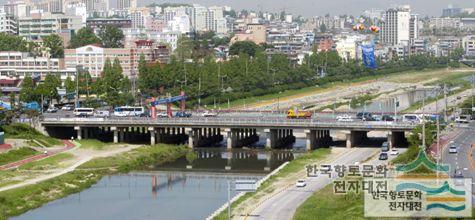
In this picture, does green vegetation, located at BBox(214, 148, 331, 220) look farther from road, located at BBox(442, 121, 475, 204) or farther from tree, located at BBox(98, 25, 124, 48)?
tree, located at BBox(98, 25, 124, 48)

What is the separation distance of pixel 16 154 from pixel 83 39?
79.6 metres

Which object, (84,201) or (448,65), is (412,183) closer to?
(84,201)

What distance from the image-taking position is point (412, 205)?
34.5 meters

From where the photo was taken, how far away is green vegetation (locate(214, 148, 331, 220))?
42925 mm

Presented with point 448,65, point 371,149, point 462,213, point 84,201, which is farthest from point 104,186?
point 448,65

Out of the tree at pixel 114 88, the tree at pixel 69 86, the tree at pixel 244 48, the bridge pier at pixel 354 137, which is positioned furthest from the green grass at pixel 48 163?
the tree at pixel 244 48

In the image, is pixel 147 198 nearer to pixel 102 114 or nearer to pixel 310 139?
pixel 310 139

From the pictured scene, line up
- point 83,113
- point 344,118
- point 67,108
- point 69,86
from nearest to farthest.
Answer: point 344,118
point 83,113
point 67,108
point 69,86

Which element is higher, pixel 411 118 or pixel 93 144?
pixel 411 118

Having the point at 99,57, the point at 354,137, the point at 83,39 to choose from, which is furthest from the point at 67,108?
the point at 83,39

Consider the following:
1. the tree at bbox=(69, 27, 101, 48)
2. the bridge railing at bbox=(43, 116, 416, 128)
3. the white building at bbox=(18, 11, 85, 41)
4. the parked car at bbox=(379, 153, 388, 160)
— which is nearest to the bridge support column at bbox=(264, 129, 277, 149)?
the bridge railing at bbox=(43, 116, 416, 128)

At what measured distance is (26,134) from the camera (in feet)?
216

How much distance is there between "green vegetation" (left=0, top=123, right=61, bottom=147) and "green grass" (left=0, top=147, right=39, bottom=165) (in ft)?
11.8

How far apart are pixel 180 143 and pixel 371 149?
591 inches
